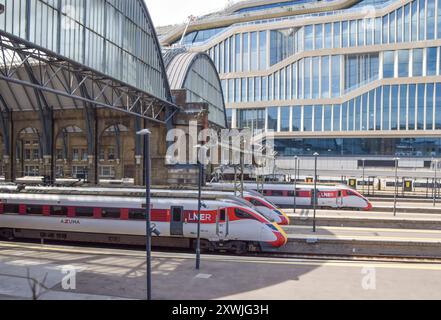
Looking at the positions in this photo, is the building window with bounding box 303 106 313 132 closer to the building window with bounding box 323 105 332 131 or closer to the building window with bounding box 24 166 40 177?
the building window with bounding box 323 105 332 131

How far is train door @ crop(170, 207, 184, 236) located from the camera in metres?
21.5

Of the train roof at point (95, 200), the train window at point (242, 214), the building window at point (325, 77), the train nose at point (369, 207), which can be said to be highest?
the building window at point (325, 77)

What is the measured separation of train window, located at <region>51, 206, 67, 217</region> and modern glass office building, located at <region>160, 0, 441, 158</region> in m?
62.9

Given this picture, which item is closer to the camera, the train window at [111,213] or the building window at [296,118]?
the train window at [111,213]

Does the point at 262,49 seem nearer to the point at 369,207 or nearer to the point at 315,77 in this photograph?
the point at 315,77

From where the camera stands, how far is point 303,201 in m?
39.2

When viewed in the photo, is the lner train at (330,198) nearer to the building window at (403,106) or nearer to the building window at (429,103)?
the building window at (403,106)

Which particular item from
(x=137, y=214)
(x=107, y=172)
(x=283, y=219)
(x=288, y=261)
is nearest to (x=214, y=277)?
(x=288, y=261)

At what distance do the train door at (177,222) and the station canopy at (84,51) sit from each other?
948 cm

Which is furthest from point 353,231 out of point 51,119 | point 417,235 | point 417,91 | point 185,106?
point 417,91

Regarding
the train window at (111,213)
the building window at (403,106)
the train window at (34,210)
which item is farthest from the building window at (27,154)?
the building window at (403,106)

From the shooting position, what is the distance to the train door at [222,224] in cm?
2089

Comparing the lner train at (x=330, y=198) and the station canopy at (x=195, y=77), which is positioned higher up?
the station canopy at (x=195, y=77)

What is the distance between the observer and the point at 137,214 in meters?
22.2
